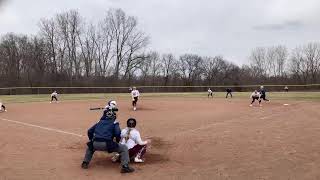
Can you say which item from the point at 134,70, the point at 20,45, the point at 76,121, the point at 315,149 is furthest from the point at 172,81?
the point at 315,149

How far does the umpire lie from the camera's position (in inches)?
410

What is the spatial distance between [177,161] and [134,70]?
80.1 m

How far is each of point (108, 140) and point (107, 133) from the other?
0.51 feet

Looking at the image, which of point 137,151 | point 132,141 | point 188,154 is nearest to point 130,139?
point 132,141

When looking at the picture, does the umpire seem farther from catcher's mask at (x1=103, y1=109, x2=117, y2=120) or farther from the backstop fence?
the backstop fence

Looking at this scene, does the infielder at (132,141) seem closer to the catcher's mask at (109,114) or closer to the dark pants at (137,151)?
the dark pants at (137,151)

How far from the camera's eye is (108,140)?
1046 cm

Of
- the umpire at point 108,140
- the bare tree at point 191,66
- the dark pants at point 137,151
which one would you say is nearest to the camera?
the umpire at point 108,140

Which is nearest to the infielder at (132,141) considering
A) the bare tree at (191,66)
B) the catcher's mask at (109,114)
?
the catcher's mask at (109,114)

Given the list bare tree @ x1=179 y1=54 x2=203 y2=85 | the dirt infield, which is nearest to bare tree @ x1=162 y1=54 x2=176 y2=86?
bare tree @ x1=179 y1=54 x2=203 y2=85

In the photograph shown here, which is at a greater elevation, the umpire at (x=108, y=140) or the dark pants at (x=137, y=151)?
the umpire at (x=108, y=140)

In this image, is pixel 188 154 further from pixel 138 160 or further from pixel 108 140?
pixel 108 140

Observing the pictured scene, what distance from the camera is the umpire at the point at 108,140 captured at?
10406 millimetres

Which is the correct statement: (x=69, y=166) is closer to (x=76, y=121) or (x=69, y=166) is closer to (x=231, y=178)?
(x=231, y=178)
